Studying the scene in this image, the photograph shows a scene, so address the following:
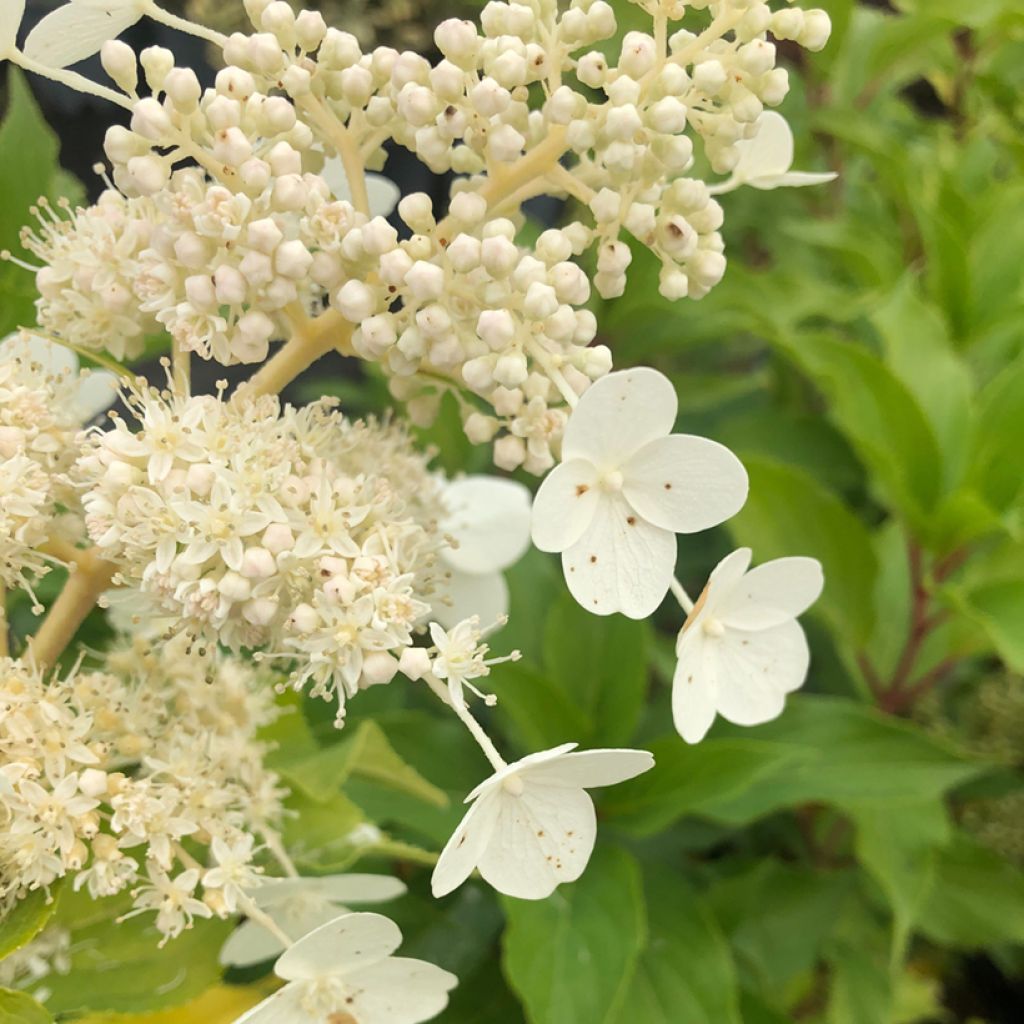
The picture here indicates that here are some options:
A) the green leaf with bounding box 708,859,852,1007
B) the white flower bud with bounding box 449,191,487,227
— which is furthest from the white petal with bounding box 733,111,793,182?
the green leaf with bounding box 708,859,852,1007

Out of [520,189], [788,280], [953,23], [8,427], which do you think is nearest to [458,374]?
[520,189]

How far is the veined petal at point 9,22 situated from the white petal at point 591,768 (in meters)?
0.40

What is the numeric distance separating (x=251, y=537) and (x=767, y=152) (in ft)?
1.15

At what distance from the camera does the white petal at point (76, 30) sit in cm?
45

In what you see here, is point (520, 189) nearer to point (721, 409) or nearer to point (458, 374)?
point (458, 374)

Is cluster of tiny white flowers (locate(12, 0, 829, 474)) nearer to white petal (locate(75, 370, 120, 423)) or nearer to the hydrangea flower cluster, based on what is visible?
the hydrangea flower cluster

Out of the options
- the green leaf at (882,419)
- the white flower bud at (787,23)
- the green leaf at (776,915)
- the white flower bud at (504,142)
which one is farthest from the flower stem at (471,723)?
the green leaf at (776,915)

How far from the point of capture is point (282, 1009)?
46cm

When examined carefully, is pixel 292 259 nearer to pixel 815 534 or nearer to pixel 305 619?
pixel 305 619

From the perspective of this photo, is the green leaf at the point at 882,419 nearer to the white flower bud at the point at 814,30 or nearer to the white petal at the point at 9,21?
the white flower bud at the point at 814,30

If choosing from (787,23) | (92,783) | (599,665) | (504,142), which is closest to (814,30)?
(787,23)

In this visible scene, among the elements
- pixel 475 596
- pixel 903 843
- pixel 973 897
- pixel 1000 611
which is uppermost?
pixel 475 596

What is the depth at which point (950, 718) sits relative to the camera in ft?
4.09

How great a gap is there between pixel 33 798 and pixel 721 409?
110cm
